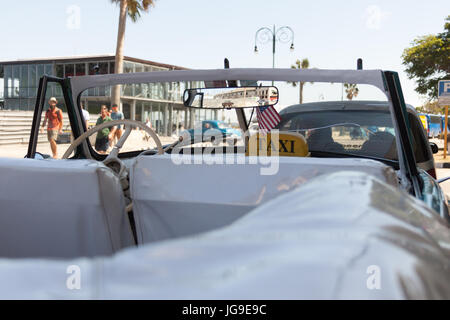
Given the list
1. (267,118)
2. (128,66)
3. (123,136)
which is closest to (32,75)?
(128,66)

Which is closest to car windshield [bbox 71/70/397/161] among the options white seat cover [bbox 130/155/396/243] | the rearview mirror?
the rearview mirror

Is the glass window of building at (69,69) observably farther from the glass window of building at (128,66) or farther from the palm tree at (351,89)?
the palm tree at (351,89)

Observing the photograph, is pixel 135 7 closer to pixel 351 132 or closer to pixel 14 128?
pixel 14 128

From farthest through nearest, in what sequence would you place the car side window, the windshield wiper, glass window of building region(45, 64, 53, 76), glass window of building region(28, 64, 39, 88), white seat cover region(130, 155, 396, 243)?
1. glass window of building region(28, 64, 39, 88)
2. glass window of building region(45, 64, 53, 76)
3. the car side window
4. the windshield wiper
5. white seat cover region(130, 155, 396, 243)

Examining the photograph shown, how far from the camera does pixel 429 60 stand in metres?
35.2

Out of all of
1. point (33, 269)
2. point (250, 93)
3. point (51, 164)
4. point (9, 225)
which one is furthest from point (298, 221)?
point (250, 93)

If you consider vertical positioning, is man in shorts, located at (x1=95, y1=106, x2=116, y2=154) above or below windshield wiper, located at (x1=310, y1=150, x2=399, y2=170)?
above

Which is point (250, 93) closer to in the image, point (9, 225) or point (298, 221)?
point (9, 225)

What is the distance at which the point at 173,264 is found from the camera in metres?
0.68

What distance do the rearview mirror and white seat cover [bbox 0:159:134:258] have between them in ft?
5.16

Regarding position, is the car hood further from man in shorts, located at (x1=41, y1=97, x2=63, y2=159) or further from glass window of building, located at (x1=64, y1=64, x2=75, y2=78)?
glass window of building, located at (x1=64, y1=64, x2=75, y2=78)

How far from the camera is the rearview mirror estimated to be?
3.17 m

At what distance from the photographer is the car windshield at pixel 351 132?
3594 millimetres

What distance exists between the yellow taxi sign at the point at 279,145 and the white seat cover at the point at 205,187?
4.16ft
